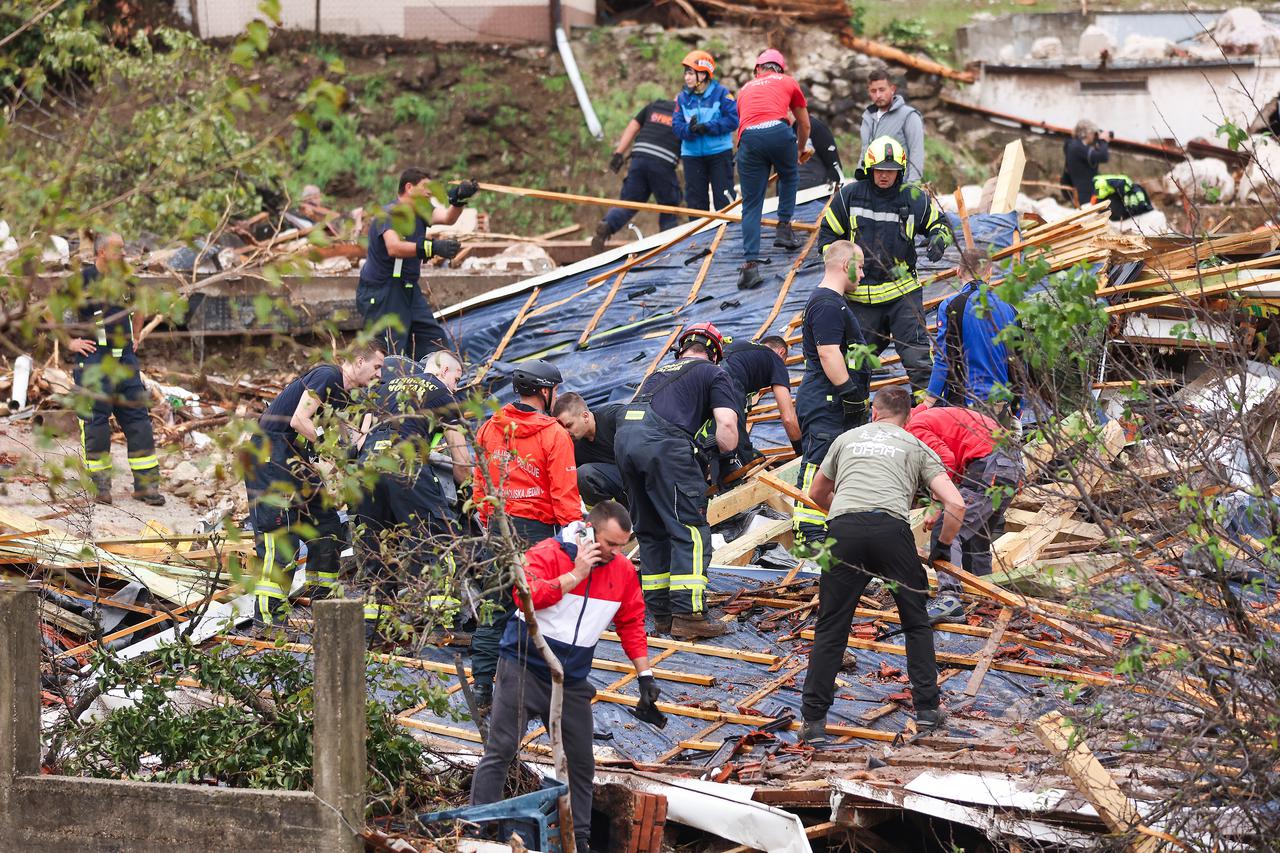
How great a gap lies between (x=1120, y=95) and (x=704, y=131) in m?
11.4

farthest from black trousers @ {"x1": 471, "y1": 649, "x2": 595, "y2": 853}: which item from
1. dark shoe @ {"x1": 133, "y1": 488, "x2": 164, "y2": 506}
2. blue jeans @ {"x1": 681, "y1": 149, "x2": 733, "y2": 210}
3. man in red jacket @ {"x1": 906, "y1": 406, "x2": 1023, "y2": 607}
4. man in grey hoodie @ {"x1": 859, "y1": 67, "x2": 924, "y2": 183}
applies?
Result: blue jeans @ {"x1": 681, "y1": 149, "x2": 733, "y2": 210}

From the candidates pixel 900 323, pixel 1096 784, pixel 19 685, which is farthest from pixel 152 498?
pixel 1096 784

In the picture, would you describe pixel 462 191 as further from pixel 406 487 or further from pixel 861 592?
pixel 861 592

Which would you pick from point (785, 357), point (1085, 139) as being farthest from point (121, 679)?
point (1085, 139)

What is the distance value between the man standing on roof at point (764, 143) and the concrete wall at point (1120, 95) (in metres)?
11.0

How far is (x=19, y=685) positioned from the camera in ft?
20.3

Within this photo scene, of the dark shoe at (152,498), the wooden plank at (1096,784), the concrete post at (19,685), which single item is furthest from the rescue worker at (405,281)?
the wooden plank at (1096,784)

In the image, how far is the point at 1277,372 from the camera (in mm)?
10344

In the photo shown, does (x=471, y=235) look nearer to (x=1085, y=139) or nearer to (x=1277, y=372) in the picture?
(x=1085, y=139)

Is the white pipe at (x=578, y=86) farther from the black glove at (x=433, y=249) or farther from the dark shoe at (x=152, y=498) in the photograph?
the dark shoe at (x=152, y=498)

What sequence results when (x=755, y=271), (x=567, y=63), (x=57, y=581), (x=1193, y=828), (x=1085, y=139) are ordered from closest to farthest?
(x=1193, y=828), (x=57, y=581), (x=755, y=271), (x=1085, y=139), (x=567, y=63)

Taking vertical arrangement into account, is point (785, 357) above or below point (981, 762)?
above

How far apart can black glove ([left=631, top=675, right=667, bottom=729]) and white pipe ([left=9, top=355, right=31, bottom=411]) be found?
Answer: 28.0 feet

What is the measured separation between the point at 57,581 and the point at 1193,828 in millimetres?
6283
